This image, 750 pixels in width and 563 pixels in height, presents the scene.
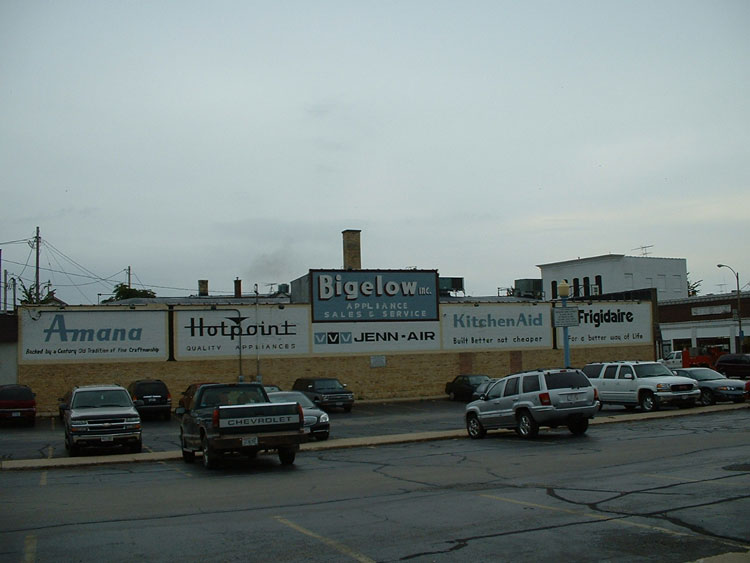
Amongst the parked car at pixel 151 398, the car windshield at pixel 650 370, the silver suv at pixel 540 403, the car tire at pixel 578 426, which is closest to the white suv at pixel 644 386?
the car windshield at pixel 650 370

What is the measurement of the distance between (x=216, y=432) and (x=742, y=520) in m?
10.1

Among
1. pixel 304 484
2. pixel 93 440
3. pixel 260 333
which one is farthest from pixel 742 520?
pixel 260 333

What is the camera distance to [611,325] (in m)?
51.0

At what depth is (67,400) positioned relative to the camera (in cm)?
2302

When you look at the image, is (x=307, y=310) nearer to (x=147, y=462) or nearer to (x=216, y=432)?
(x=147, y=462)

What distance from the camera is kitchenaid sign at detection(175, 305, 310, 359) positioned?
4156 cm

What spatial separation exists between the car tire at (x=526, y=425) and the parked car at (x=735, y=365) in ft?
86.9

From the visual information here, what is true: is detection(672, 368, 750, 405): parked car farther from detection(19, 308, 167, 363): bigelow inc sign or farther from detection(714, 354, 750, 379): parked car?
detection(19, 308, 167, 363): bigelow inc sign

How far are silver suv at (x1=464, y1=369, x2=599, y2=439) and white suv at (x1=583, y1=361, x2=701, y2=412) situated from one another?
7.85m

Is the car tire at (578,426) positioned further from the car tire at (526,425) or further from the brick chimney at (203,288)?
the brick chimney at (203,288)

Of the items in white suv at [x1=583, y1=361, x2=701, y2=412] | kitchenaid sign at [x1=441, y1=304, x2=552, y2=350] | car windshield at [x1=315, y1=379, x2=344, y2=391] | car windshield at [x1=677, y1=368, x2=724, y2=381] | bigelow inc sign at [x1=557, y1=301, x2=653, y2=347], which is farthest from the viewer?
bigelow inc sign at [x1=557, y1=301, x2=653, y2=347]

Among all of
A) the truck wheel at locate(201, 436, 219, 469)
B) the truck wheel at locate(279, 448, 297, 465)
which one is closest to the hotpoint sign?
the truck wheel at locate(279, 448, 297, 465)

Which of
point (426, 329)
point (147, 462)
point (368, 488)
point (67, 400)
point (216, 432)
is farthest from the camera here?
point (426, 329)

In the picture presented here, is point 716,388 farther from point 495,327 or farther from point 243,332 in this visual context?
point 243,332
